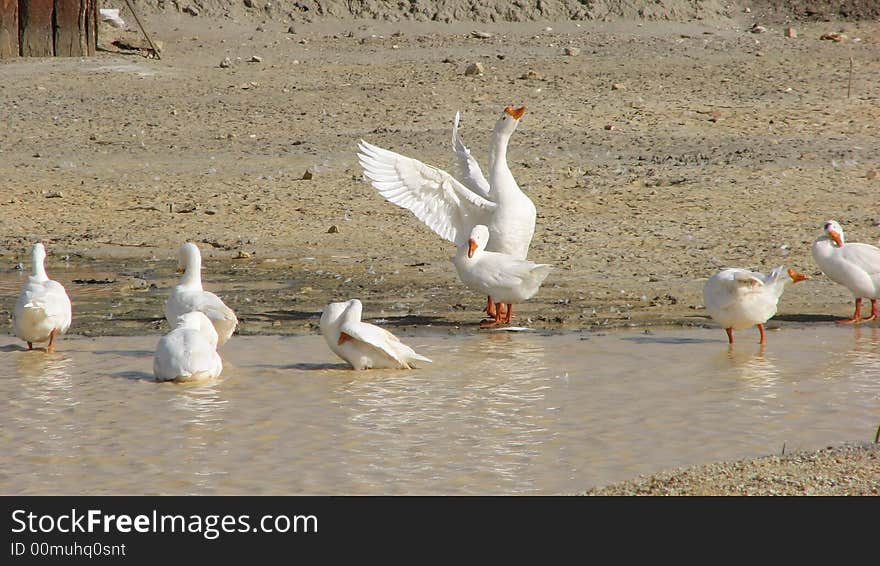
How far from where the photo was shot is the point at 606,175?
1549 cm

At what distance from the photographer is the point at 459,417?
7.88 meters

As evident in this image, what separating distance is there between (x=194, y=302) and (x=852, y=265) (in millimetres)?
4483

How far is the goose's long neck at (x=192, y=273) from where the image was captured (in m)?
9.75

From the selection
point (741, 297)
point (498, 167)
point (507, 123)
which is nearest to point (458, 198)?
point (498, 167)

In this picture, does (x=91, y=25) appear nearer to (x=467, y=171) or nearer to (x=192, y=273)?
(x=467, y=171)

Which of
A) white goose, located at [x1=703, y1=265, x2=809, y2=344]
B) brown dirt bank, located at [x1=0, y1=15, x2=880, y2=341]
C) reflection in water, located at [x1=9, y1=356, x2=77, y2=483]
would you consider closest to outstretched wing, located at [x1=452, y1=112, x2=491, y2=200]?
brown dirt bank, located at [x1=0, y1=15, x2=880, y2=341]

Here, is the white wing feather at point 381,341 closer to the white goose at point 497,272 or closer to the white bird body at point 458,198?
the white goose at point 497,272

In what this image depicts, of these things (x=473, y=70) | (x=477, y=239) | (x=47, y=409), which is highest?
(x=473, y=70)

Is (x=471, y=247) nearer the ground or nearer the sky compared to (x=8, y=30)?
nearer the ground

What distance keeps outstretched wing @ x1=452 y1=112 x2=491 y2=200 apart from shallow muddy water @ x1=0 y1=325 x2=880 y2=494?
157cm

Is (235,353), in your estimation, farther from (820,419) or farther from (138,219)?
(138,219)

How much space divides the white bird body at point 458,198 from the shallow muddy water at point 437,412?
1.05 metres

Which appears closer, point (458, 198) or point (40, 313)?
point (40, 313)

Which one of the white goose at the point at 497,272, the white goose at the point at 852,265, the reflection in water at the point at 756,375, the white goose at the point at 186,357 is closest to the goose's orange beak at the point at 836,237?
the white goose at the point at 852,265
